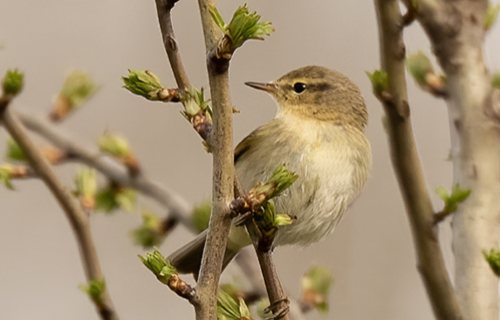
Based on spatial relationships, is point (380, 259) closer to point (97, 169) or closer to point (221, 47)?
point (97, 169)

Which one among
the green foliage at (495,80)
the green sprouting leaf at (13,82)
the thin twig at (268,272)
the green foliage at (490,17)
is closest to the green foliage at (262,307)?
the thin twig at (268,272)

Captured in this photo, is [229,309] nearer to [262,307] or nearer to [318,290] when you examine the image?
[262,307]

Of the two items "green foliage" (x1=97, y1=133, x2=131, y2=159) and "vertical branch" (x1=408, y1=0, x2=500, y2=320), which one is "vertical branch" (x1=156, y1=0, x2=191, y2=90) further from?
"green foliage" (x1=97, y1=133, x2=131, y2=159)

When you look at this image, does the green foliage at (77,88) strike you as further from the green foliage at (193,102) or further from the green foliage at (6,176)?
the green foliage at (193,102)

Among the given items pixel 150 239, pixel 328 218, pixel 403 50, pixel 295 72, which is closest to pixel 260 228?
pixel 403 50

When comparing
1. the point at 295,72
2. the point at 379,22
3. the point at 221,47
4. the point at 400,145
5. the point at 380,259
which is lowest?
the point at 380,259

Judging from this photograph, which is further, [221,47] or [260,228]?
[260,228]

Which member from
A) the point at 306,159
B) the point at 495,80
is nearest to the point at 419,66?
the point at 495,80
